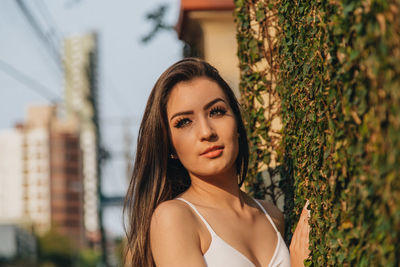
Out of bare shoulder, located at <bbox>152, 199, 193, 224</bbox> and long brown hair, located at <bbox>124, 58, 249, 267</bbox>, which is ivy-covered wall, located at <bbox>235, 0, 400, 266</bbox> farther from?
bare shoulder, located at <bbox>152, 199, 193, 224</bbox>

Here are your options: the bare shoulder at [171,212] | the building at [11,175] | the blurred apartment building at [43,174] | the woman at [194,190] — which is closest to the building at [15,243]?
the blurred apartment building at [43,174]

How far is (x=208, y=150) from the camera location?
296 cm

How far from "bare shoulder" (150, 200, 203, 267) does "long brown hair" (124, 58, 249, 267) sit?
0.12 m

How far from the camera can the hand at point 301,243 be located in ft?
9.68

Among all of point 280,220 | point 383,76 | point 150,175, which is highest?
point 383,76

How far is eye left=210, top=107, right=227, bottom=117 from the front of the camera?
3008 mm

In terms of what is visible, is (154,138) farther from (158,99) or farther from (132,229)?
(132,229)

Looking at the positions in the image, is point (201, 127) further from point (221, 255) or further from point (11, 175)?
point (11, 175)

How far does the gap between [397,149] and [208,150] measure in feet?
4.48

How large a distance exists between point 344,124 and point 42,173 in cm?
13758

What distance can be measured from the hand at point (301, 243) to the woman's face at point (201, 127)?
389 mm

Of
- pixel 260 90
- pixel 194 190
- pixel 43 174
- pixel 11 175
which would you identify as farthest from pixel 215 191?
pixel 11 175

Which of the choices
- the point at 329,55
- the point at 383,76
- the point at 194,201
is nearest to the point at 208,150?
the point at 194,201

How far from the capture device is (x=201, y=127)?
9.61ft
